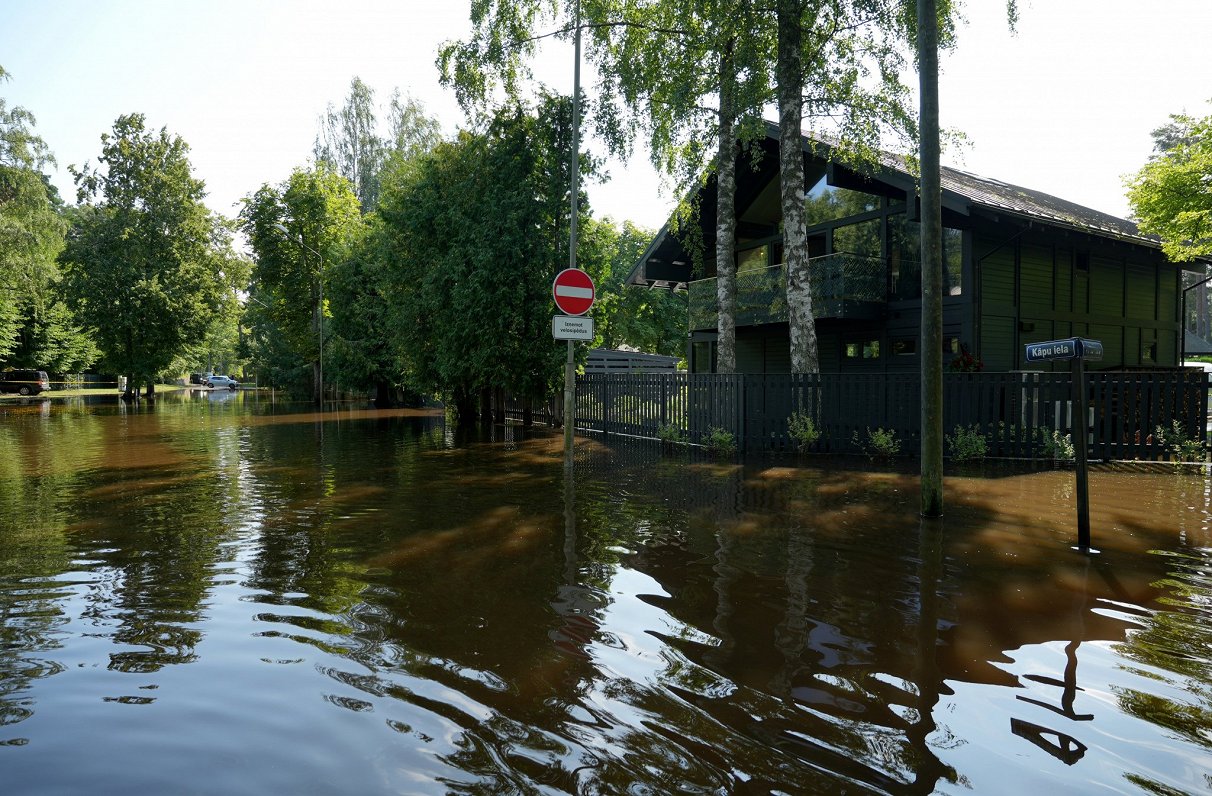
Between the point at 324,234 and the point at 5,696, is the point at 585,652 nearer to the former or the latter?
the point at 5,696

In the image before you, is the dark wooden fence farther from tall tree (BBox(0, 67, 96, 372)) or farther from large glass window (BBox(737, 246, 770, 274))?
tall tree (BBox(0, 67, 96, 372))

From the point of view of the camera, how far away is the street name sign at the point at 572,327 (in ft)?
40.1

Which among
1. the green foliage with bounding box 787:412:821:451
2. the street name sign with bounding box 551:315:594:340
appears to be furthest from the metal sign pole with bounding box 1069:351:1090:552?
the green foliage with bounding box 787:412:821:451

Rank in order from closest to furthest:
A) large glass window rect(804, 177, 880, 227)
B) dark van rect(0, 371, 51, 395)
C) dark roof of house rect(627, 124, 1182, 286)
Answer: dark roof of house rect(627, 124, 1182, 286) → large glass window rect(804, 177, 880, 227) → dark van rect(0, 371, 51, 395)

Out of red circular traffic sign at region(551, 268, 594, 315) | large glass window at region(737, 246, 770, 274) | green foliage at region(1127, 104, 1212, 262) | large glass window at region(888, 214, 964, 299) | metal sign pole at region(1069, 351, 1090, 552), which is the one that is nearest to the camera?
metal sign pole at region(1069, 351, 1090, 552)

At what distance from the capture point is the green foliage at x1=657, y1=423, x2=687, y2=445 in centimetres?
1661

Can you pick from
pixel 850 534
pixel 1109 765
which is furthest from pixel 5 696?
pixel 850 534

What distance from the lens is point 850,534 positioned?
7145mm

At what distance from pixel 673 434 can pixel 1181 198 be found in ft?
52.5

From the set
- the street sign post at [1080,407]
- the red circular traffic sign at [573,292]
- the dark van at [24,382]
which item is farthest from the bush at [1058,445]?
the dark van at [24,382]

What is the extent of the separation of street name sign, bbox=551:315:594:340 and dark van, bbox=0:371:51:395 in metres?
54.9

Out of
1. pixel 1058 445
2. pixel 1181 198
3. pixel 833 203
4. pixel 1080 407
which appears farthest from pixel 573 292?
pixel 1181 198

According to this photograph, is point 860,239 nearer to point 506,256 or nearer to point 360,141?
point 506,256

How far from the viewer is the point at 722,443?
1500 centimetres
